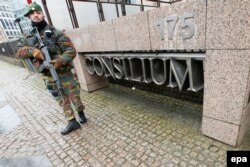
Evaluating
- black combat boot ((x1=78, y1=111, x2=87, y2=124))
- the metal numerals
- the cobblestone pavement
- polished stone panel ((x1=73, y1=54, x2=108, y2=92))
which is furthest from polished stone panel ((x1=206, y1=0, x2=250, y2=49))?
polished stone panel ((x1=73, y1=54, x2=108, y2=92))

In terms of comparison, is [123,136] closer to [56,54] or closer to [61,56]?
[61,56]

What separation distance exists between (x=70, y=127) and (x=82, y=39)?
2091 millimetres

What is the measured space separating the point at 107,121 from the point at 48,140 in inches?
44.1

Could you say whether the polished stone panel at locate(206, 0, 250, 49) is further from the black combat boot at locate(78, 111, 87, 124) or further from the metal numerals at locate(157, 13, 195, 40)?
the black combat boot at locate(78, 111, 87, 124)

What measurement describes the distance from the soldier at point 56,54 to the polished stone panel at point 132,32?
0.87 m

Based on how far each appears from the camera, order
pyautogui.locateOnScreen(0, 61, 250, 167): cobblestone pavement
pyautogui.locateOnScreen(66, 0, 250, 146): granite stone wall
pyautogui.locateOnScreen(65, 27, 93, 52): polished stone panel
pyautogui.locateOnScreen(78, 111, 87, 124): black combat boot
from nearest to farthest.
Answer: pyautogui.locateOnScreen(66, 0, 250, 146): granite stone wall
pyautogui.locateOnScreen(0, 61, 250, 167): cobblestone pavement
pyautogui.locateOnScreen(78, 111, 87, 124): black combat boot
pyautogui.locateOnScreen(65, 27, 93, 52): polished stone panel

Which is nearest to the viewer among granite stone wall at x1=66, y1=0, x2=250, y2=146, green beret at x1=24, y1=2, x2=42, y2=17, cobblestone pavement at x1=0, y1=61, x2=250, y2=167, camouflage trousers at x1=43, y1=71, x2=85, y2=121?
granite stone wall at x1=66, y1=0, x2=250, y2=146

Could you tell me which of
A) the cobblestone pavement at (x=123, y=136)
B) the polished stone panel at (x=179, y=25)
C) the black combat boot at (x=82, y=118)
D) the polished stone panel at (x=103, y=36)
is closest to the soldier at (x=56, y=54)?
the black combat boot at (x=82, y=118)

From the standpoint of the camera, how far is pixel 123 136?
9.20 feet

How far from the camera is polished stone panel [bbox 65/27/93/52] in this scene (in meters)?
3.88

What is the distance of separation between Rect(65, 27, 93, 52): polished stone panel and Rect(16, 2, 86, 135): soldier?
106cm

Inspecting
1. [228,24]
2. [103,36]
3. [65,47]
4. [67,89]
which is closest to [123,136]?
[67,89]

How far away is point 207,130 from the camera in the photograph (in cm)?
244

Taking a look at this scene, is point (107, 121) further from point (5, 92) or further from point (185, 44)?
point (5, 92)
